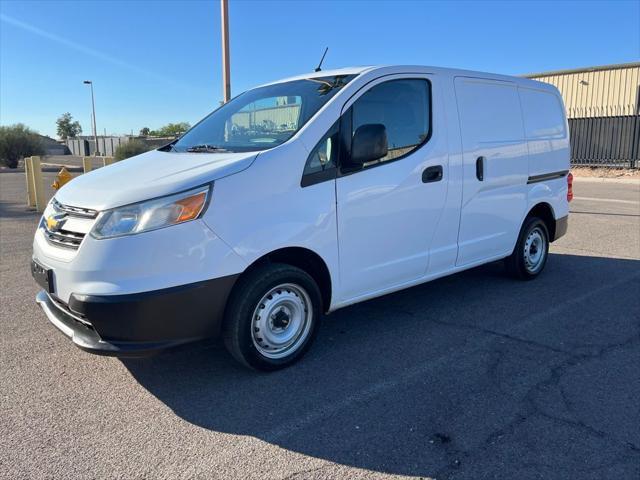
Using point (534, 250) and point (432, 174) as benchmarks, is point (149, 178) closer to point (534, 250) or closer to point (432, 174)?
point (432, 174)

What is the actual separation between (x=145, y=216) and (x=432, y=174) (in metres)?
2.38

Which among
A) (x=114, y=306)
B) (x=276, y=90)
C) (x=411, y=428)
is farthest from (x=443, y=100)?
(x=114, y=306)

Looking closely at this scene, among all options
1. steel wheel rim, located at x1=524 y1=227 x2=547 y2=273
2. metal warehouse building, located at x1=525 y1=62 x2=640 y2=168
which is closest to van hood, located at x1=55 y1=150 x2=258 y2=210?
steel wheel rim, located at x1=524 y1=227 x2=547 y2=273

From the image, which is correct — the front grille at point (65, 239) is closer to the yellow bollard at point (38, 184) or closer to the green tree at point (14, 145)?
the yellow bollard at point (38, 184)

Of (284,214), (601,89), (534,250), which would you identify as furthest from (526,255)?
(601,89)

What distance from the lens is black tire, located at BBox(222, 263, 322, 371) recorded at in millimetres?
3406

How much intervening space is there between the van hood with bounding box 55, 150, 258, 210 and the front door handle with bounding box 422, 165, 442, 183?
1543 mm

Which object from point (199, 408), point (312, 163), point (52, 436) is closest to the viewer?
point (52, 436)

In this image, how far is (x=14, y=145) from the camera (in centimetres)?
3266

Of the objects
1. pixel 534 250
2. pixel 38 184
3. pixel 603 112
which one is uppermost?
pixel 603 112

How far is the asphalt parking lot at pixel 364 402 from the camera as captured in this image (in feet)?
8.93

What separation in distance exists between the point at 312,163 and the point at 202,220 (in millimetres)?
896

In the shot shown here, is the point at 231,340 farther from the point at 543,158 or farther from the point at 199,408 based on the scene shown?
the point at 543,158

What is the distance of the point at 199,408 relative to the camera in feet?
10.8
